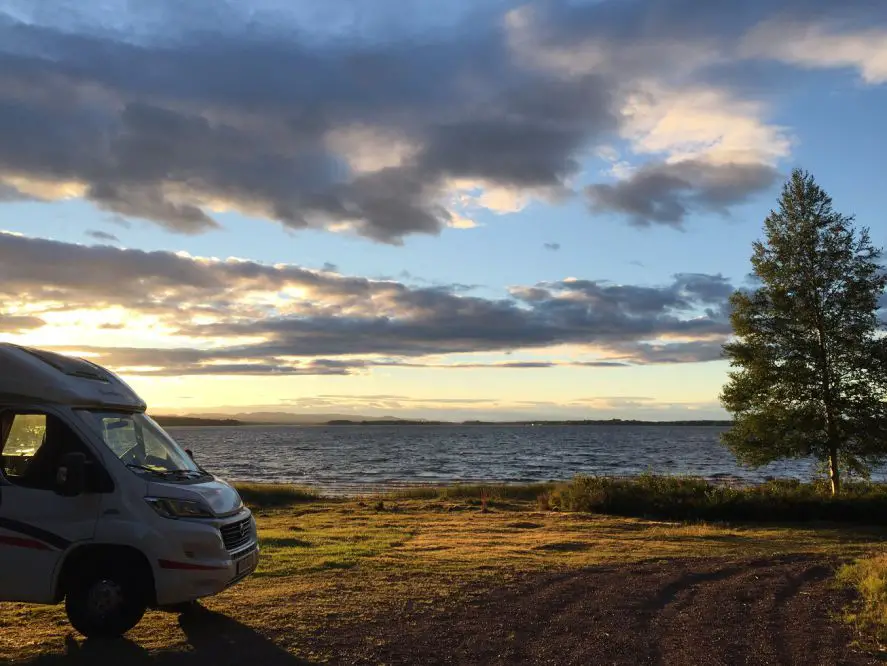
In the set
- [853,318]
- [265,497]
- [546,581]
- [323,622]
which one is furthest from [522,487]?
[323,622]

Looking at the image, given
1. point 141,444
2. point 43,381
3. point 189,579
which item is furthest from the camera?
point 141,444

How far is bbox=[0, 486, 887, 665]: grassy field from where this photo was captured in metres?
7.81

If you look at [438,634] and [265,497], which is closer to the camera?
[438,634]

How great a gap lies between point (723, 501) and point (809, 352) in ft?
→ 20.8

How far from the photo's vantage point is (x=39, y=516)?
7.67m

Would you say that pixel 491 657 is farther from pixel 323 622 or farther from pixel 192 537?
pixel 192 537

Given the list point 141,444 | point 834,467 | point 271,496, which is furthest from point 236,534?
point 271,496

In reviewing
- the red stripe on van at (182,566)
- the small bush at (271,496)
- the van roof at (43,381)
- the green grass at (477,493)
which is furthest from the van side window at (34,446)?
the green grass at (477,493)

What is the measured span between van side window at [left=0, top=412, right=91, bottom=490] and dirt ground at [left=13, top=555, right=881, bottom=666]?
1738mm

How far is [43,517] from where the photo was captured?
7.67 metres

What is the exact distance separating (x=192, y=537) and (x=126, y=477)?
2.99ft

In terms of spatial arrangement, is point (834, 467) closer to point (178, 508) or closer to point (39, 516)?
point (178, 508)

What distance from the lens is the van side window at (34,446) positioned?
7.82 m

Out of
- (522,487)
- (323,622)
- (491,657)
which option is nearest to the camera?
(491,657)
